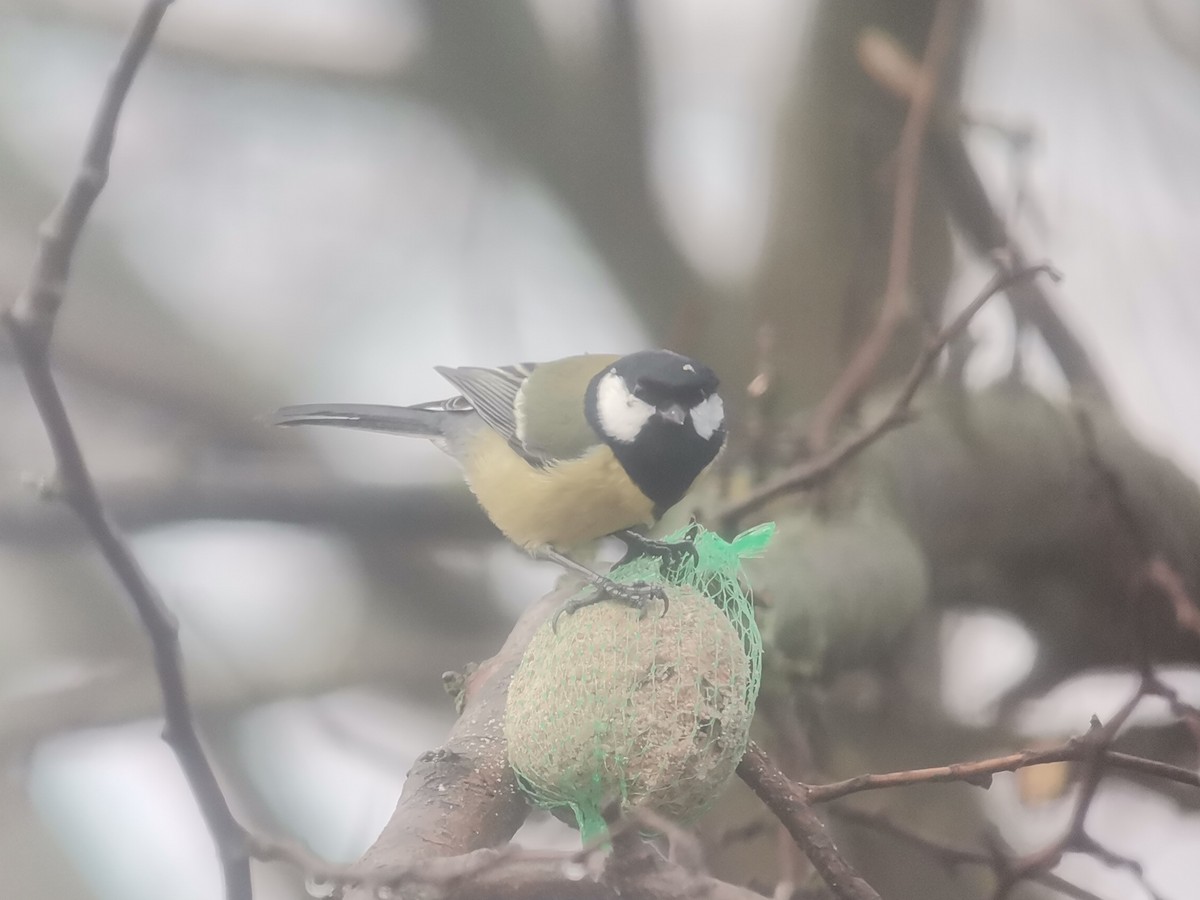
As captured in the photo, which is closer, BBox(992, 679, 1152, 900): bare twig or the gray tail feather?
BBox(992, 679, 1152, 900): bare twig

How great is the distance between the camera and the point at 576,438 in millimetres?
762

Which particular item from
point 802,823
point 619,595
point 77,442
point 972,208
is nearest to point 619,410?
point 619,595

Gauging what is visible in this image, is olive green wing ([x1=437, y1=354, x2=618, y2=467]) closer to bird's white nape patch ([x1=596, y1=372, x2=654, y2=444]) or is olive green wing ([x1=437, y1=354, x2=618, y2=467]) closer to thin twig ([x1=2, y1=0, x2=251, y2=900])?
bird's white nape patch ([x1=596, y1=372, x2=654, y2=444])

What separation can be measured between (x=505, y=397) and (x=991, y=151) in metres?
0.71

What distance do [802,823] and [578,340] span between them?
0.84 meters

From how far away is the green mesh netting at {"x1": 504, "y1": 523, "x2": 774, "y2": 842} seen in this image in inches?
19.5

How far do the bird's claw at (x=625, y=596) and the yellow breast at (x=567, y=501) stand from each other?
119 millimetres

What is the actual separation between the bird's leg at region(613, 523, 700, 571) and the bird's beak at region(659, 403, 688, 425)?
82 millimetres

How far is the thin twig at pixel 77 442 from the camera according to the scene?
28cm

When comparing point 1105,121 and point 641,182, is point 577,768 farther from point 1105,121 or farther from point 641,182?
point 641,182

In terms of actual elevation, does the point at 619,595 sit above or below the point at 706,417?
below

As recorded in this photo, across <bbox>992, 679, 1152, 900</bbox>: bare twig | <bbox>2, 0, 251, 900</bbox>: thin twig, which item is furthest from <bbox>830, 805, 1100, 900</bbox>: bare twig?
<bbox>2, 0, 251, 900</bbox>: thin twig

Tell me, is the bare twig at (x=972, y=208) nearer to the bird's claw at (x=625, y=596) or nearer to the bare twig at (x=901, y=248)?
the bare twig at (x=901, y=248)

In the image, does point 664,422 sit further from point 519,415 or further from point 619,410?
point 519,415
